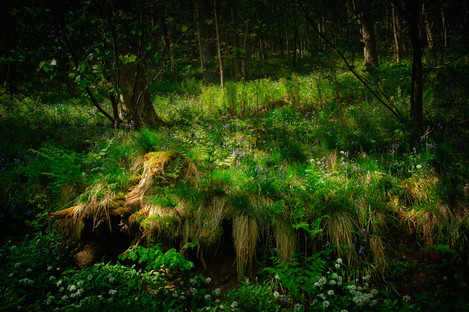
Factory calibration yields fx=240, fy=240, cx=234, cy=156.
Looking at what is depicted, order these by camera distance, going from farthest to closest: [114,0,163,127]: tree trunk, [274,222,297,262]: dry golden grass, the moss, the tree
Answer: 1. [114,0,163,127]: tree trunk
2. the moss
3. the tree
4. [274,222,297,262]: dry golden grass

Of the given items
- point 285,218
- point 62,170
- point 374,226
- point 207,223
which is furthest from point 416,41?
point 62,170

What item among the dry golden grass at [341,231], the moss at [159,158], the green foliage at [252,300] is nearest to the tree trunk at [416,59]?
the dry golden grass at [341,231]

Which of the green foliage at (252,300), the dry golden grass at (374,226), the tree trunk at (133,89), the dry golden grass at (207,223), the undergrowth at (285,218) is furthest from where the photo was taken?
the tree trunk at (133,89)

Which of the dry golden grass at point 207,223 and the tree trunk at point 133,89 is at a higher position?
the tree trunk at point 133,89

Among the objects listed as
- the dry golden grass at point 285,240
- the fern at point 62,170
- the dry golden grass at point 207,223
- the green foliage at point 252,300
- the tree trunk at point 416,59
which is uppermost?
the tree trunk at point 416,59

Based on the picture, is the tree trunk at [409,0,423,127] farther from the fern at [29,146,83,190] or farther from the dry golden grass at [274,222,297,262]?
the fern at [29,146,83,190]

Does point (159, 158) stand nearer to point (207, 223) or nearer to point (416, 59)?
point (207, 223)

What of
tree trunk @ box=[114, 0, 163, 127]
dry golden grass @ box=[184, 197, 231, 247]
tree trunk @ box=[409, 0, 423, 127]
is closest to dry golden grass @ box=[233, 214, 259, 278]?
dry golden grass @ box=[184, 197, 231, 247]

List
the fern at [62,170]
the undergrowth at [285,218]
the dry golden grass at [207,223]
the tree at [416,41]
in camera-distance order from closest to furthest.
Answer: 1. the undergrowth at [285,218]
2. the dry golden grass at [207,223]
3. the tree at [416,41]
4. the fern at [62,170]

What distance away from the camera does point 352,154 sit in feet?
13.0

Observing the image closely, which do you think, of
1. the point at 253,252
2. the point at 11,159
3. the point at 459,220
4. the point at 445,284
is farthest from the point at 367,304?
the point at 11,159

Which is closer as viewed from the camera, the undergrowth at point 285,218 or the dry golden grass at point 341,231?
the undergrowth at point 285,218

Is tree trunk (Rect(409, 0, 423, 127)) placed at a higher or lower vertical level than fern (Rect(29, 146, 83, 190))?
higher

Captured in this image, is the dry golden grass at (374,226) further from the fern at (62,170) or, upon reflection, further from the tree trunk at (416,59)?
the fern at (62,170)
